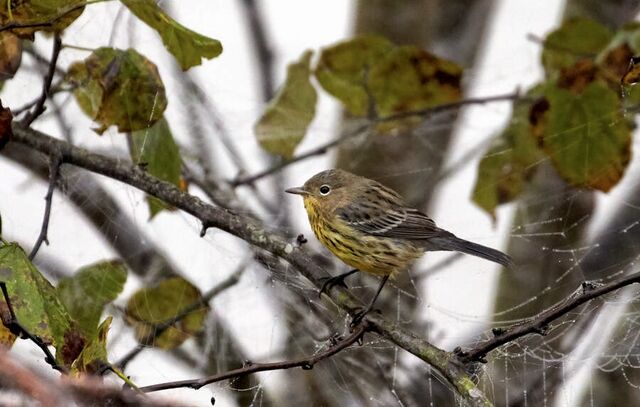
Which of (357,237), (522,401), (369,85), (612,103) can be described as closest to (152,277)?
(357,237)

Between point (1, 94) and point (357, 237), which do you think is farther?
point (357, 237)

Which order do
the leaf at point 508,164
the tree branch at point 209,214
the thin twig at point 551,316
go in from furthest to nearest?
the leaf at point 508,164 → the tree branch at point 209,214 → the thin twig at point 551,316

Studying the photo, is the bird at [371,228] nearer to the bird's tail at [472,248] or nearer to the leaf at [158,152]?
the bird's tail at [472,248]

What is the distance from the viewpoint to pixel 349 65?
3.85 m

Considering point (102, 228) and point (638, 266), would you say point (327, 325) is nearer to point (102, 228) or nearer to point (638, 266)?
point (102, 228)

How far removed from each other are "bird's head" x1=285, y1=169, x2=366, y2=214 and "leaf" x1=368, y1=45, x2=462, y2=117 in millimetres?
384

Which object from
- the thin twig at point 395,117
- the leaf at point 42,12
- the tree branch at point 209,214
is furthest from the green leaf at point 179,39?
the thin twig at point 395,117

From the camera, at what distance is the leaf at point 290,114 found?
12.2 ft

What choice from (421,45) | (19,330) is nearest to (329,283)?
(19,330)

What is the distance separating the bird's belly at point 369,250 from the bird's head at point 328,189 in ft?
0.58

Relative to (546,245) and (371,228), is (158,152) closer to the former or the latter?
(371,228)

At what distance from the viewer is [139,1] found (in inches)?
98.8

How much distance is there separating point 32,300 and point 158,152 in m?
1.07

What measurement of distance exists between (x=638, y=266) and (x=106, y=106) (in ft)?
8.84
